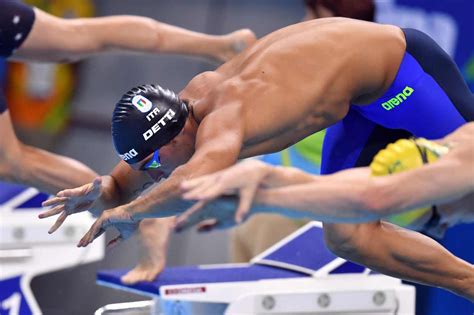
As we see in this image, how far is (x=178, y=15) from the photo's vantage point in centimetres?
722

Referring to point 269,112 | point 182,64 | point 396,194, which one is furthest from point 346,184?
point 182,64

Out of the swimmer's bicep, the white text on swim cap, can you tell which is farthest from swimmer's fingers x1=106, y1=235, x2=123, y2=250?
the swimmer's bicep

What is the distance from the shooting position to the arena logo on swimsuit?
12.0ft

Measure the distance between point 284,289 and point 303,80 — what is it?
0.85m

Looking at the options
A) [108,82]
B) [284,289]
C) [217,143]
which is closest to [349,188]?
[217,143]

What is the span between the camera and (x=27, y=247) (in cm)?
479

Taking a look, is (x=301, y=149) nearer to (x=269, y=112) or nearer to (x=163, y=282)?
(x=163, y=282)

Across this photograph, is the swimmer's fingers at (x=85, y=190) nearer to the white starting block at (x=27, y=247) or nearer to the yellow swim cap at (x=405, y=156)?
the yellow swim cap at (x=405, y=156)

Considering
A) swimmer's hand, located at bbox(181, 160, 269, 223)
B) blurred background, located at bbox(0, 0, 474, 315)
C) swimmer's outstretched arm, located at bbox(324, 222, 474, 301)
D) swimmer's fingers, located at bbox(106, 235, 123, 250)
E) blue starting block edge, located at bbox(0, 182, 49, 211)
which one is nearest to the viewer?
swimmer's hand, located at bbox(181, 160, 269, 223)

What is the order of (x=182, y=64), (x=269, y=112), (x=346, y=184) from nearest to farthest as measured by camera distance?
1. (x=346, y=184)
2. (x=269, y=112)
3. (x=182, y=64)

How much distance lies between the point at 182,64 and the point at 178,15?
301 millimetres

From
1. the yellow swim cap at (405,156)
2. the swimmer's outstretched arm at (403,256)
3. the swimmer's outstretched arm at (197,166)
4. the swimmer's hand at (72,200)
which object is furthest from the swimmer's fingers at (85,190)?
the yellow swim cap at (405,156)

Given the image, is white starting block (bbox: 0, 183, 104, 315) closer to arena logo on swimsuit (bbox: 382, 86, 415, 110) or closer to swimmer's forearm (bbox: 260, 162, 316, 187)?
arena logo on swimsuit (bbox: 382, 86, 415, 110)

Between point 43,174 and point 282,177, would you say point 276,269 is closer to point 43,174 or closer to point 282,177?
point 43,174
